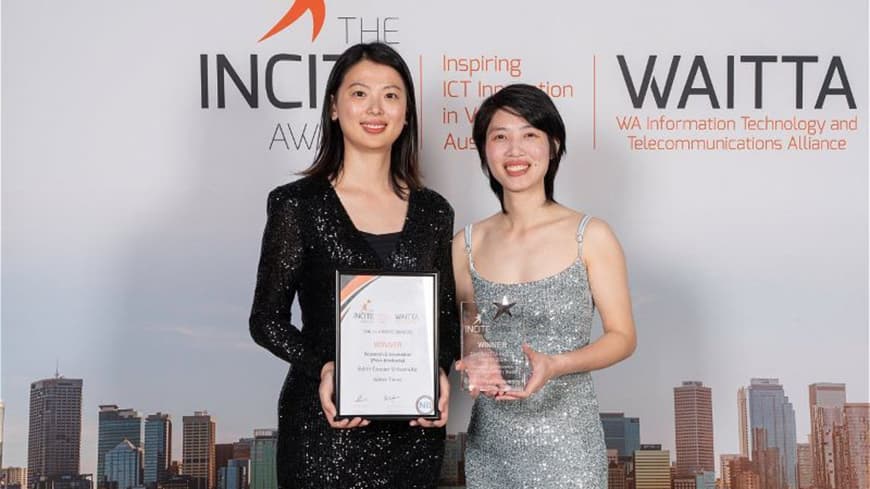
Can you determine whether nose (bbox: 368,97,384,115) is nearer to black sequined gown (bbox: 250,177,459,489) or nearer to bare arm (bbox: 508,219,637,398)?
black sequined gown (bbox: 250,177,459,489)

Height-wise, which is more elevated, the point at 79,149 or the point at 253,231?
the point at 79,149

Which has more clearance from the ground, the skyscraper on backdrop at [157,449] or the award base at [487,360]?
the award base at [487,360]

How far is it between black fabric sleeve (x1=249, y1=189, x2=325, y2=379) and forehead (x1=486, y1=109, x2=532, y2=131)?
1.47ft

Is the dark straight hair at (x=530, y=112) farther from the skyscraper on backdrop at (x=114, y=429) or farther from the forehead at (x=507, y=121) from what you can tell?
the skyscraper on backdrop at (x=114, y=429)

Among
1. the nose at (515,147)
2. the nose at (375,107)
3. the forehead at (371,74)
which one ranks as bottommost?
the nose at (515,147)

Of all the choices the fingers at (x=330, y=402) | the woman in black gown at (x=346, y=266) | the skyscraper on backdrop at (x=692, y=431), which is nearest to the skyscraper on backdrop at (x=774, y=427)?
the skyscraper on backdrop at (x=692, y=431)

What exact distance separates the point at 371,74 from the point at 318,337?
55 cm

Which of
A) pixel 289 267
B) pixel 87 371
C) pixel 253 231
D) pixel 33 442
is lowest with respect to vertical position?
pixel 33 442

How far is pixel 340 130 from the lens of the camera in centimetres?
209

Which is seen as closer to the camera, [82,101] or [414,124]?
[414,124]

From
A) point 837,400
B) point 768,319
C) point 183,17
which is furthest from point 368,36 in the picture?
point 837,400

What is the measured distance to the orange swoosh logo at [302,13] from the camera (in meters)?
2.97

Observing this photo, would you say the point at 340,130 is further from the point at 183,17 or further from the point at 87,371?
the point at 87,371

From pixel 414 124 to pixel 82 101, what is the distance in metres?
1.32
